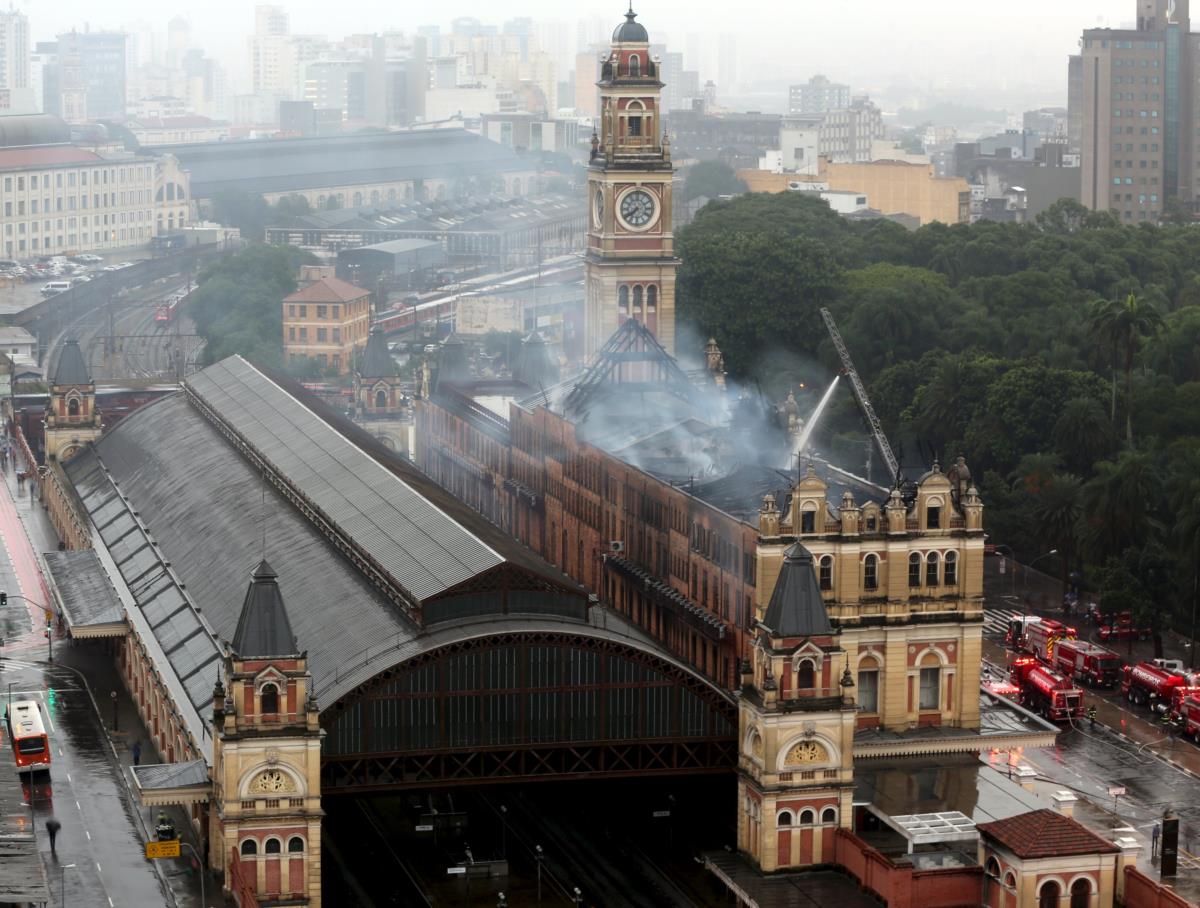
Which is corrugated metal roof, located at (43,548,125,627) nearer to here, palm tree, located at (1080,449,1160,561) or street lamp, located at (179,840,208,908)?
street lamp, located at (179,840,208,908)

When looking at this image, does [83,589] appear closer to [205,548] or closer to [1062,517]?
[205,548]

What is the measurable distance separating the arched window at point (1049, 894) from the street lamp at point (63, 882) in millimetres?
37962

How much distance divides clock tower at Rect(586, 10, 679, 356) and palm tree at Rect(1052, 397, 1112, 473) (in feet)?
101

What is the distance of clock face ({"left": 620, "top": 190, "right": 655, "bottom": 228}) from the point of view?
585 ft

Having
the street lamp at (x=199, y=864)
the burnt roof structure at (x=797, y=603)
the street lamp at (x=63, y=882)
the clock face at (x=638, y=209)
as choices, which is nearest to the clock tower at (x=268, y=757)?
the street lamp at (x=199, y=864)

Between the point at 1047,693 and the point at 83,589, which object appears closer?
the point at 1047,693

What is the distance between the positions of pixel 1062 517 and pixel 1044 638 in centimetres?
2219

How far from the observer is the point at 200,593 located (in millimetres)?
139000

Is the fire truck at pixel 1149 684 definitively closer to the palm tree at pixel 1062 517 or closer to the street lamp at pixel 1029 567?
the street lamp at pixel 1029 567

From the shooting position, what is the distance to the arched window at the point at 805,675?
367 ft

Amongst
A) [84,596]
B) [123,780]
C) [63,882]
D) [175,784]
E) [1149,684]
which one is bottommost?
[123,780]

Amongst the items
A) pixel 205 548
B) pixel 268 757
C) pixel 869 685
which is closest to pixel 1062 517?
pixel 869 685

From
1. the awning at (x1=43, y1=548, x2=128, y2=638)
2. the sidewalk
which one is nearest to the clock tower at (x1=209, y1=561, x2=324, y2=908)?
the sidewalk

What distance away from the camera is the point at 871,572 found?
416 ft
